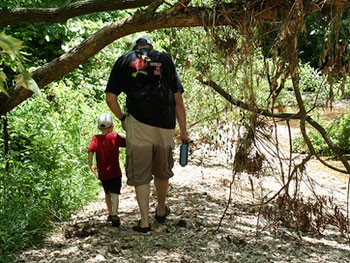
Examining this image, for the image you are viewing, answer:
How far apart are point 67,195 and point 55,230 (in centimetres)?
76

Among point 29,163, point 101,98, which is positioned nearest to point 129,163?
point 29,163

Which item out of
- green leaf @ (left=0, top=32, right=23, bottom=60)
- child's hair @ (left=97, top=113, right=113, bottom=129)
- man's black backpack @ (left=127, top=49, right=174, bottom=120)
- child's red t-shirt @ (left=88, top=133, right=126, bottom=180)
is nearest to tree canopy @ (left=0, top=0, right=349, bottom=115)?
man's black backpack @ (left=127, top=49, right=174, bottom=120)

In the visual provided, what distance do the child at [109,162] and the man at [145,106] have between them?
0.86 feet

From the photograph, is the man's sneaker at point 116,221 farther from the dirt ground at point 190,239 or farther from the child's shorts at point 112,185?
the child's shorts at point 112,185

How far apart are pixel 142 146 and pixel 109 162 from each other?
492mm

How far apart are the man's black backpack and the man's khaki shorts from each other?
0.13 meters

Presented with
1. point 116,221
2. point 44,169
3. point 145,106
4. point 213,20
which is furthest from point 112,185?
point 213,20

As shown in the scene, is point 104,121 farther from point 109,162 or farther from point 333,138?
point 333,138

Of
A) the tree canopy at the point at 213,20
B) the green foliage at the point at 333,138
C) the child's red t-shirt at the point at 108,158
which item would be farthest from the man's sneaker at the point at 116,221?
the green foliage at the point at 333,138

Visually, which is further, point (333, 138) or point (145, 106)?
point (333, 138)

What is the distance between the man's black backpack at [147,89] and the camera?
5.03 m

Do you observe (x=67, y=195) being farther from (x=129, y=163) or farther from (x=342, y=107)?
(x=342, y=107)

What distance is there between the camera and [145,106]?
5.05 meters

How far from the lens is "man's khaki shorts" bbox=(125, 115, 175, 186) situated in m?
5.13
